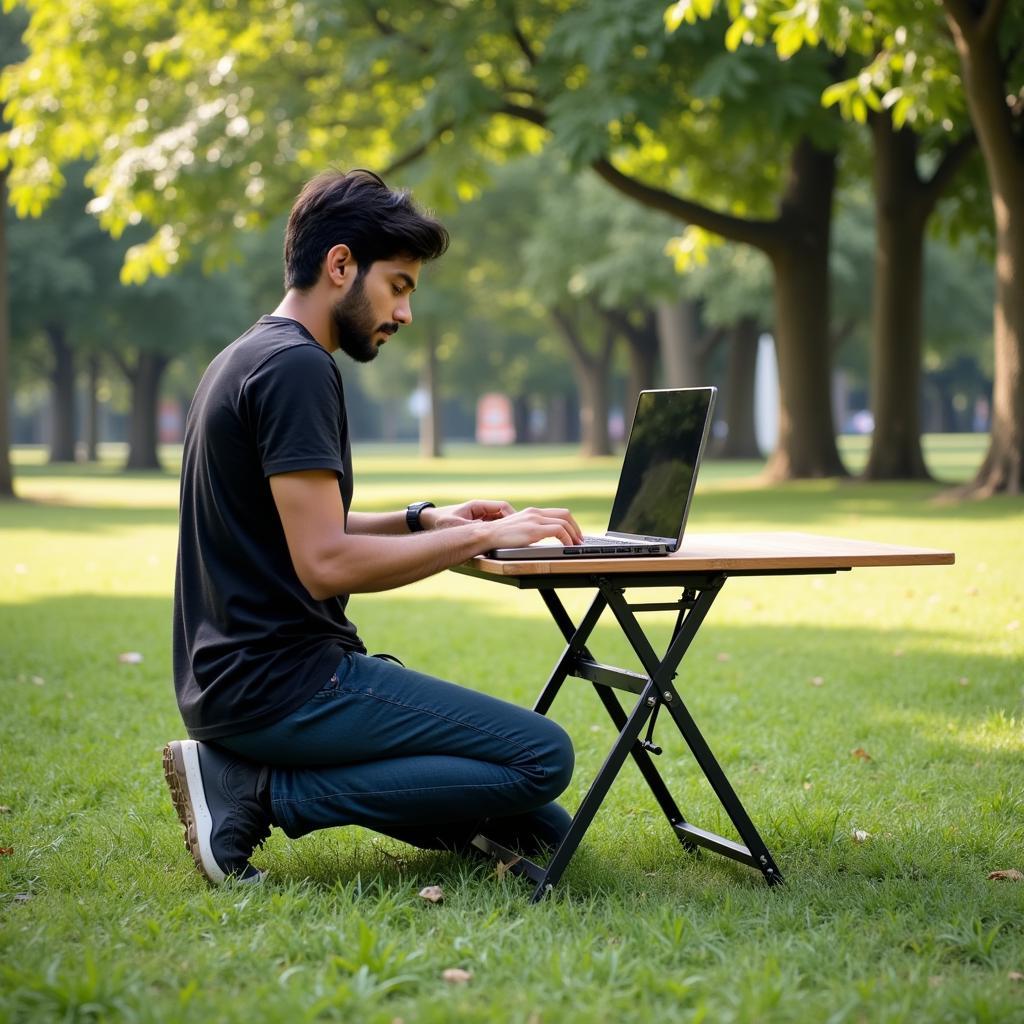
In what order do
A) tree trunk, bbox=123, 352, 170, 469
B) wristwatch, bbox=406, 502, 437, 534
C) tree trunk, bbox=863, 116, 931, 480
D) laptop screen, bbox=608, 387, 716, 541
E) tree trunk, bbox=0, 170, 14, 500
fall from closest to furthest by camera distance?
1. laptop screen, bbox=608, 387, 716, 541
2. wristwatch, bbox=406, 502, 437, 534
3. tree trunk, bbox=863, 116, 931, 480
4. tree trunk, bbox=0, 170, 14, 500
5. tree trunk, bbox=123, 352, 170, 469

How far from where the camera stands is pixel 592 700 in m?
7.29

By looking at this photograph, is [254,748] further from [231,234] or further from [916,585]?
[231,234]

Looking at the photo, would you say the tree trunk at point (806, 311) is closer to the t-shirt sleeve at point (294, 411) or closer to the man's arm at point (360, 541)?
the man's arm at point (360, 541)

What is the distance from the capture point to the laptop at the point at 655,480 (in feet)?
12.9

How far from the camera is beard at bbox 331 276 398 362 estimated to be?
4027mm

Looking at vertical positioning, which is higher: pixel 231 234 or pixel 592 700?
pixel 231 234

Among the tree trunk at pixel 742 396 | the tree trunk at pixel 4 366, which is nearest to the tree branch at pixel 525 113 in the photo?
the tree trunk at pixel 4 366

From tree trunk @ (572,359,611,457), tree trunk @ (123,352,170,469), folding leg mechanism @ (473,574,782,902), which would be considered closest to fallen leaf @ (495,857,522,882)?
folding leg mechanism @ (473,574,782,902)

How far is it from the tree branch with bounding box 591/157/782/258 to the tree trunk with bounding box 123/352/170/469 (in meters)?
24.3

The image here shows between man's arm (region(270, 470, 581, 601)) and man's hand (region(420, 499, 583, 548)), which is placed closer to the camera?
man's arm (region(270, 470, 581, 601))

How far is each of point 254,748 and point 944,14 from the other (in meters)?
13.1

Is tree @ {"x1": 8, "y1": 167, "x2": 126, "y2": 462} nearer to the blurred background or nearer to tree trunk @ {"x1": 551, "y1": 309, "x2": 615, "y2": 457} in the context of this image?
the blurred background

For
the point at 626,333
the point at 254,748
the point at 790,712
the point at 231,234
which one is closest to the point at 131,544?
the point at 231,234

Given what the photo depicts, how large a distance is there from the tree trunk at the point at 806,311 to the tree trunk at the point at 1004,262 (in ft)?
16.7
